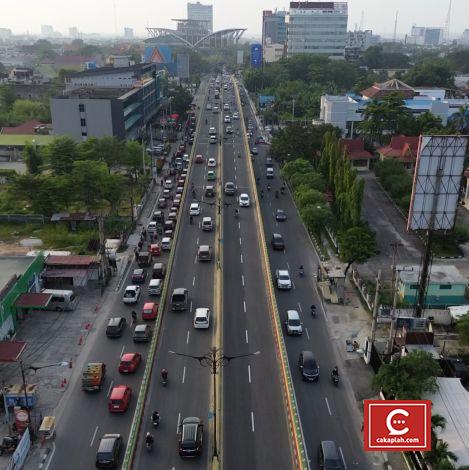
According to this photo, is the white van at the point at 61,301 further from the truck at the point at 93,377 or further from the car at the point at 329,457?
the car at the point at 329,457

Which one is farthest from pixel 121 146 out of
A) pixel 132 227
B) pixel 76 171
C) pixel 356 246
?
pixel 356 246

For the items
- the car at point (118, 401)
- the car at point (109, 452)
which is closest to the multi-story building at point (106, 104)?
the car at point (118, 401)

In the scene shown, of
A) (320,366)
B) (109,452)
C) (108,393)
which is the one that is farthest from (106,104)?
(109,452)

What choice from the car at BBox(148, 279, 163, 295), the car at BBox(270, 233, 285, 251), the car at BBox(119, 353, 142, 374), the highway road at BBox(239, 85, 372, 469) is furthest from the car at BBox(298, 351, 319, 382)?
the car at BBox(270, 233, 285, 251)

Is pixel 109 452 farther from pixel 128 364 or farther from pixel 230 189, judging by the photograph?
pixel 230 189

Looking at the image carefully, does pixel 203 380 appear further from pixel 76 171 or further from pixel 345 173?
pixel 76 171

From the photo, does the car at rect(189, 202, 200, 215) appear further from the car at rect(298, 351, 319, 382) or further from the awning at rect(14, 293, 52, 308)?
the car at rect(298, 351, 319, 382)
